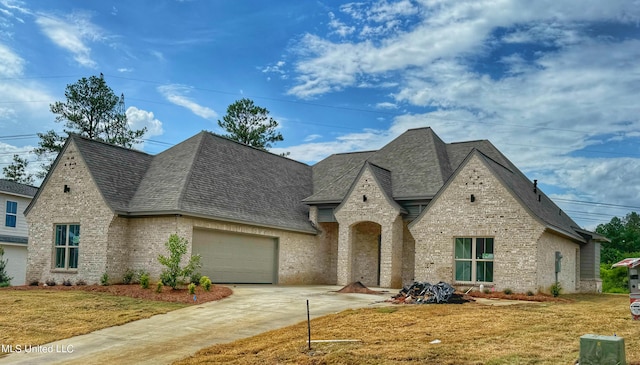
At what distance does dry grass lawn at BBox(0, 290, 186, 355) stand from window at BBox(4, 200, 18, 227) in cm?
1545

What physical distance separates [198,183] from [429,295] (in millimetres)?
11913

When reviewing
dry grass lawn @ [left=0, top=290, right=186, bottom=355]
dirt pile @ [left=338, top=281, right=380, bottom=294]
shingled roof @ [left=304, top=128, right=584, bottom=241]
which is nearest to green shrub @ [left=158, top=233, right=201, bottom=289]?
dry grass lawn @ [left=0, top=290, right=186, bottom=355]

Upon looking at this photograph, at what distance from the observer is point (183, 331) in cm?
1617

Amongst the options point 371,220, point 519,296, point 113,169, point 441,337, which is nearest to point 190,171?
point 113,169

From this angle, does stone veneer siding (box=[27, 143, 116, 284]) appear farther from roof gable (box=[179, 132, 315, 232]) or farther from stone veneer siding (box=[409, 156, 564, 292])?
stone veneer siding (box=[409, 156, 564, 292])

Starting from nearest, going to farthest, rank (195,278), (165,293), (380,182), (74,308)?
(74,308) → (165,293) → (195,278) → (380,182)

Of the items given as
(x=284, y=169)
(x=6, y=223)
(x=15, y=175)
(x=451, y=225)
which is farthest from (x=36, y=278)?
(x=15, y=175)

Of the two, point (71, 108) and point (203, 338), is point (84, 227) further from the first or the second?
point (71, 108)

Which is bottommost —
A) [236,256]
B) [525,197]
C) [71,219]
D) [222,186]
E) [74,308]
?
[74,308]

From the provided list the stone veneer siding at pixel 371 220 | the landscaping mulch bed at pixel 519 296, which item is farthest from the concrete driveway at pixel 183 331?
the stone veneer siding at pixel 371 220

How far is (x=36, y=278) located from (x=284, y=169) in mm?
14583

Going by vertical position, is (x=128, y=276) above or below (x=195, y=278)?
below

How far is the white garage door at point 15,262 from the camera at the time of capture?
117ft

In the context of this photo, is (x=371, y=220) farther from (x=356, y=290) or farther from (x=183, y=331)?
(x=183, y=331)
